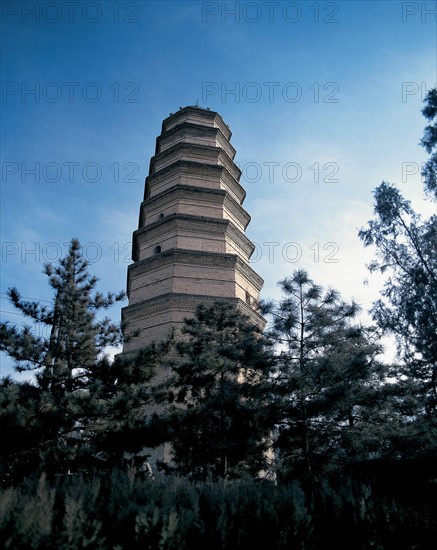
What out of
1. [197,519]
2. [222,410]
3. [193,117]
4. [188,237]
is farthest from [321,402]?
[193,117]

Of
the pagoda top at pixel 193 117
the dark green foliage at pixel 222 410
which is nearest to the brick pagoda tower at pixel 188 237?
the pagoda top at pixel 193 117

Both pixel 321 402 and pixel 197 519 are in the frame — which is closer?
pixel 197 519

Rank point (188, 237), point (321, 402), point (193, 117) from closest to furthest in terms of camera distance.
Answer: point (321, 402), point (188, 237), point (193, 117)

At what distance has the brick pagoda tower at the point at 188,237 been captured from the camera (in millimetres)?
16328

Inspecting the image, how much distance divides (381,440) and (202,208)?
1278cm

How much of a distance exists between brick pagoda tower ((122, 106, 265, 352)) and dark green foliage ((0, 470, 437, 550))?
30.6 ft

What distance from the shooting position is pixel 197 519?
4.47 m

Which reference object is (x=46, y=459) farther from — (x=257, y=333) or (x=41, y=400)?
(x=257, y=333)

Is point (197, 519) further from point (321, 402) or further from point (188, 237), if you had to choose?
point (188, 237)

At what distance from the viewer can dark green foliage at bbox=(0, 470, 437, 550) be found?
3791 millimetres

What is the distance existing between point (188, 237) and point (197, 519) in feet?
46.9

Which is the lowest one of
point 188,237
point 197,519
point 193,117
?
point 197,519

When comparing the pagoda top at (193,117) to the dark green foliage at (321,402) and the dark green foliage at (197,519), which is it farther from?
the dark green foliage at (197,519)

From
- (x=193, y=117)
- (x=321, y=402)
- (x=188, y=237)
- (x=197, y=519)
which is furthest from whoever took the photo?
(x=193, y=117)
